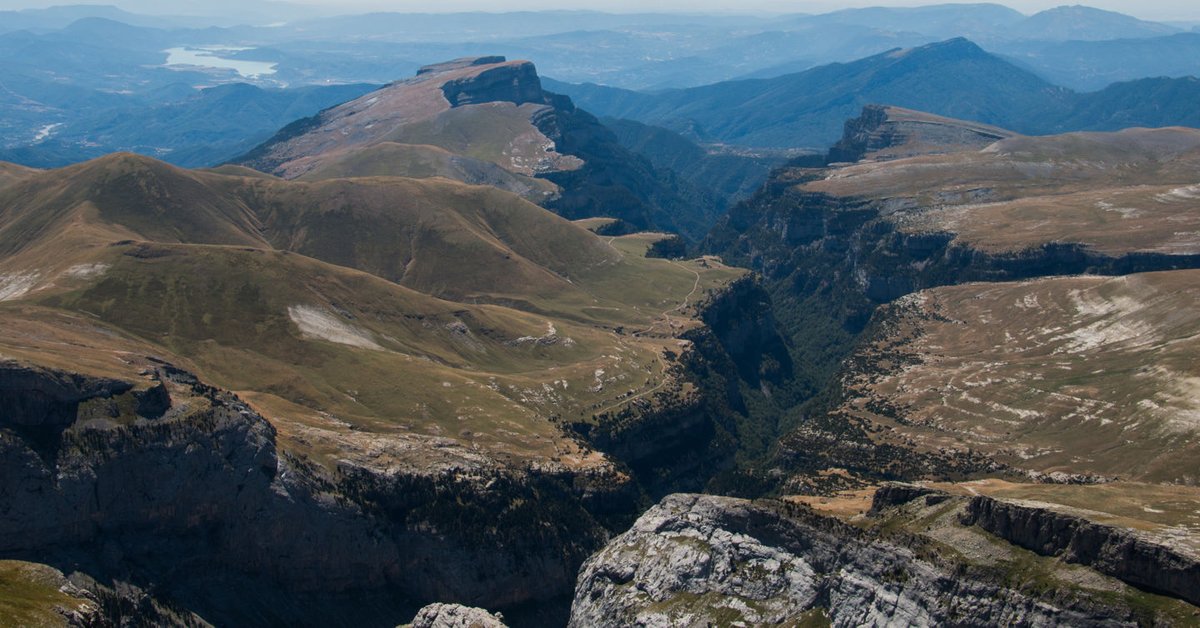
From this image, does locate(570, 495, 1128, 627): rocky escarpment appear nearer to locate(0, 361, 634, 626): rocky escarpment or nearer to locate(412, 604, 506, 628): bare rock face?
locate(412, 604, 506, 628): bare rock face

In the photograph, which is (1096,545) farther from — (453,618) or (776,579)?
(453,618)

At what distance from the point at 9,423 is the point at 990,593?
14828cm

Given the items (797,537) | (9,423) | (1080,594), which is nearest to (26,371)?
(9,423)

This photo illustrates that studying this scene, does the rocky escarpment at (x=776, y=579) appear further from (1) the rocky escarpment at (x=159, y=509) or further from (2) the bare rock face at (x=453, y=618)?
(1) the rocky escarpment at (x=159, y=509)

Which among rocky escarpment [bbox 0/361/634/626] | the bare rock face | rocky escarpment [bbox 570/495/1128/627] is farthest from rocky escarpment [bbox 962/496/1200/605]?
rocky escarpment [bbox 0/361/634/626]

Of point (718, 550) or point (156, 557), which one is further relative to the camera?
point (156, 557)

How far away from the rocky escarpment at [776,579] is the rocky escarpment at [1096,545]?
6.40 metres

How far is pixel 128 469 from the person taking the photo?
183m

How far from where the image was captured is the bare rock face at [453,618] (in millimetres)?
158250

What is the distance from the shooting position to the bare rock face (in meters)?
158

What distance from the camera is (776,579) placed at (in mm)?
158250

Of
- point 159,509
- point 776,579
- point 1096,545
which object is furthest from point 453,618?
point 1096,545

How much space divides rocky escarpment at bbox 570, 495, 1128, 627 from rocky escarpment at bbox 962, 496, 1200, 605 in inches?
252

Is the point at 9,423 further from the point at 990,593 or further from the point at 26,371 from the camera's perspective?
the point at 990,593
